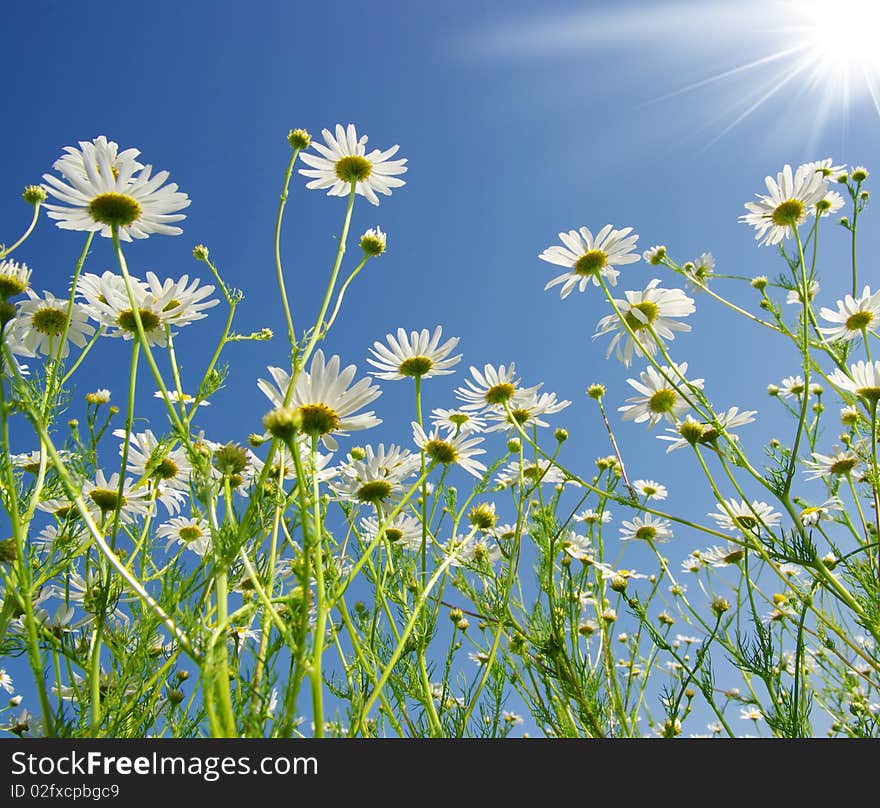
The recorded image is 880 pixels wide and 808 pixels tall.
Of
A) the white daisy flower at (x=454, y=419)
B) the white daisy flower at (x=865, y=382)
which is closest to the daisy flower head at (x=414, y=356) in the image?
the white daisy flower at (x=454, y=419)

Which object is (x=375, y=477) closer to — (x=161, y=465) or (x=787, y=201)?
(x=161, y=465)

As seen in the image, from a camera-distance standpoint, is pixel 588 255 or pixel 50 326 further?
pixel 588 255

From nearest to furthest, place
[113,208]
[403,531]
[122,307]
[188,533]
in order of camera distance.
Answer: [113,208]
[122,307]
[188,533]
[403,531]

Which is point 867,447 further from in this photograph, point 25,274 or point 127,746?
point 25,274

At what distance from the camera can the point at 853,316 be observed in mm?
2039

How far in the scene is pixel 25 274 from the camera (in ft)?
4.44

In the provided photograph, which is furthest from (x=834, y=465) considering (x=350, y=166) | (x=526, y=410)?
(x=350, y=166)

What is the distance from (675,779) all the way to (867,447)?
1.55m

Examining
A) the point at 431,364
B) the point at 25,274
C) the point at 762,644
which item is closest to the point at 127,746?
the point at 25,274

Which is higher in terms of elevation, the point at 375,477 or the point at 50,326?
the point at 50,326

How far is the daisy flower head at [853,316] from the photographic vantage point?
1.98 meters

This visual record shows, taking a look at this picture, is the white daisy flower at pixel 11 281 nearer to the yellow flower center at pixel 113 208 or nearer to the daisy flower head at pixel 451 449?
the yellow flower center at pixel 113 208

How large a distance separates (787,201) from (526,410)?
1.21 meters

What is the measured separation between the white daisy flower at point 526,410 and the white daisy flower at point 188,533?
35.4 inches
